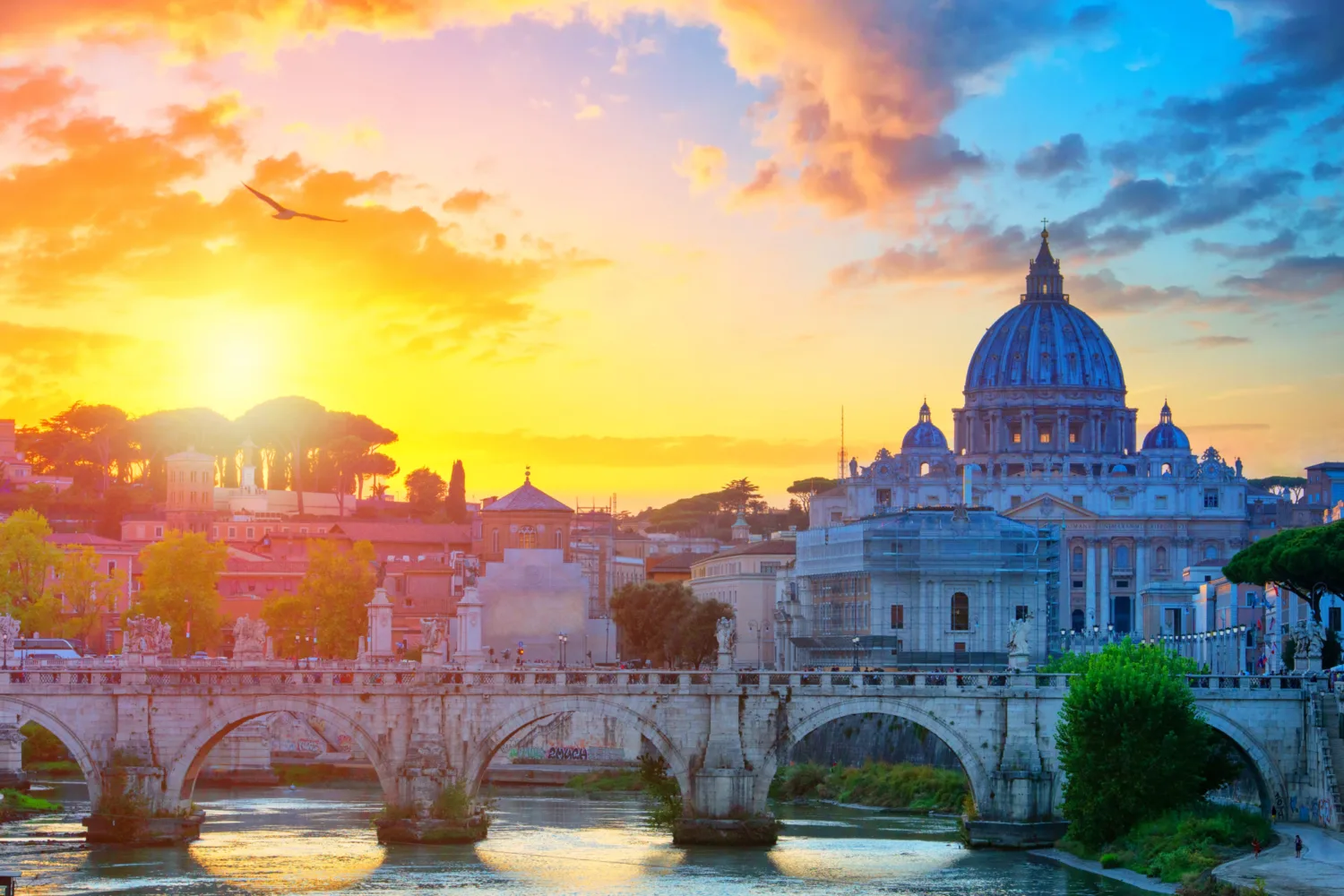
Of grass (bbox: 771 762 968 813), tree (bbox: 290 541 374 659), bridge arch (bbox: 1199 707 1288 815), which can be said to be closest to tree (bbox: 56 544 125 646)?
tree (bbox: 290 541 374 659)

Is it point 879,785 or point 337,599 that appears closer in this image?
point 879,785

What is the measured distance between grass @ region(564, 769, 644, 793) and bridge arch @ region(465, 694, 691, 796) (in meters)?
23.2

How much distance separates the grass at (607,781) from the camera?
84.8m

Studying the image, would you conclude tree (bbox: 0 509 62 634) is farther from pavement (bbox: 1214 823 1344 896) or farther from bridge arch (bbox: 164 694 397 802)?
pavement (bbox: 1214 823 1344 896)

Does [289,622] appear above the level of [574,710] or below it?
above

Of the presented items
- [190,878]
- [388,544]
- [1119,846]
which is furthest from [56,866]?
[388,544]

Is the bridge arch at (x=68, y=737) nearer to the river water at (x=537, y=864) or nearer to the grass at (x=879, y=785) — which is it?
the river water at (x=537, y=864)

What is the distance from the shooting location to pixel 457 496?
159 metres

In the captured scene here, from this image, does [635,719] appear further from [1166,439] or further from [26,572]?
[1166,439]

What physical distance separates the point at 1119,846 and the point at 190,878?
21.9 meters

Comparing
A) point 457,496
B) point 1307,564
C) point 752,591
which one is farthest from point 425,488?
point 1307,564

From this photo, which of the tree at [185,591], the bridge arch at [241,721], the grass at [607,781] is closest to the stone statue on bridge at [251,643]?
the bridge arch at [241,721]

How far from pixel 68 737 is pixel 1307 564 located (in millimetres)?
38529

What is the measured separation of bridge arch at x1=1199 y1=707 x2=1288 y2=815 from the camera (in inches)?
2293
